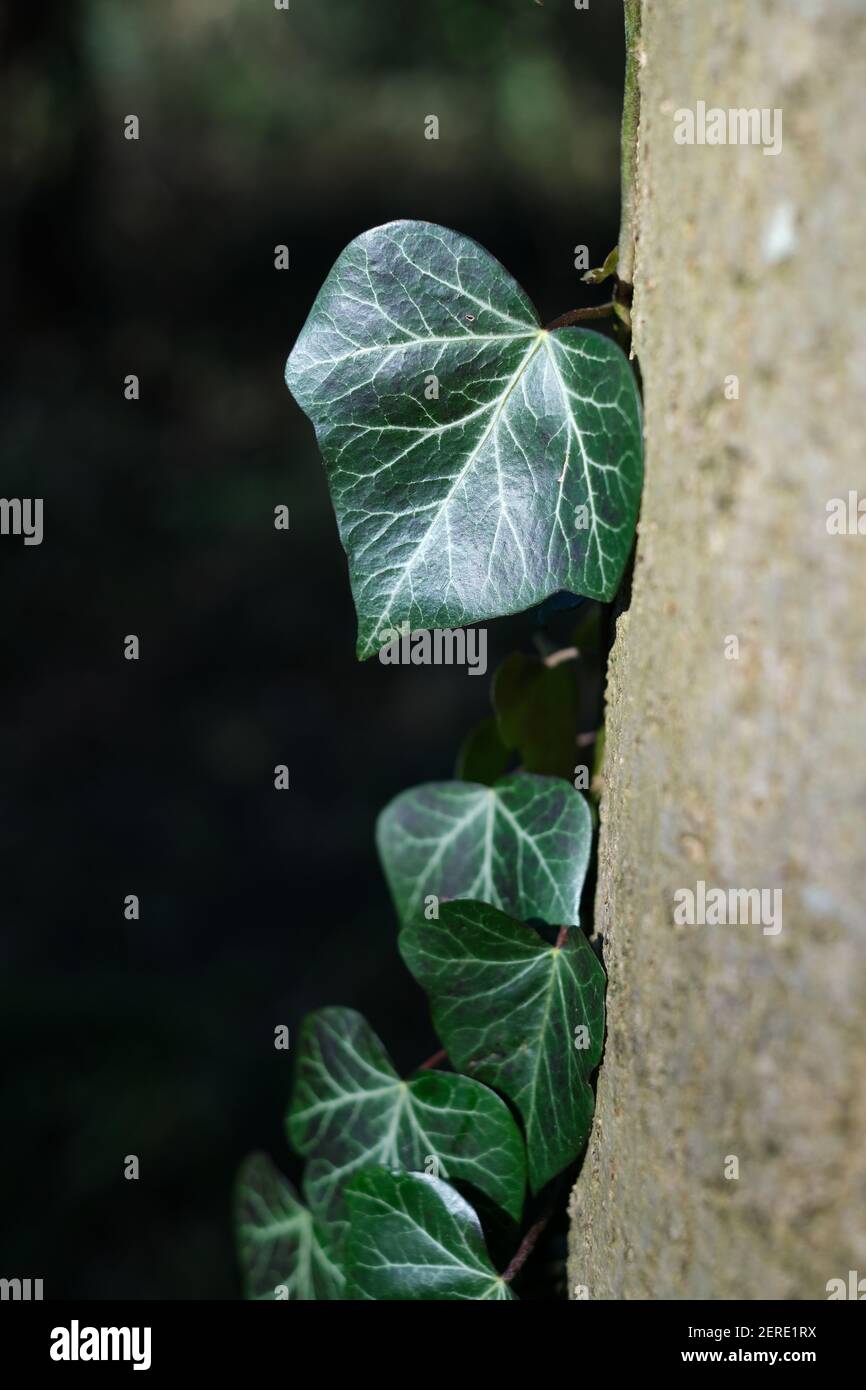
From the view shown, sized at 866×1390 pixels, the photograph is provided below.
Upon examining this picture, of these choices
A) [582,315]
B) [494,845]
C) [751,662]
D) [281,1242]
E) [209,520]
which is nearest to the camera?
[751,662]

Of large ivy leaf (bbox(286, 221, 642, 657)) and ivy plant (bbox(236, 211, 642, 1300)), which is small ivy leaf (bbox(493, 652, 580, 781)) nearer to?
ivy plant (bbox(236, 211, 642, 1300))

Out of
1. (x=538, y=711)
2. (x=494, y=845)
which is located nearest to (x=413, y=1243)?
(x=494, y=845)

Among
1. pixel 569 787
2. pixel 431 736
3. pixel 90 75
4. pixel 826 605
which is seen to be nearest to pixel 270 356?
pixel 90 75

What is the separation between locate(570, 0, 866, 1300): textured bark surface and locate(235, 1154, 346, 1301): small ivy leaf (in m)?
0.35

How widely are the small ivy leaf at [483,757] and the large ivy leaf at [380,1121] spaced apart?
0.63 feet

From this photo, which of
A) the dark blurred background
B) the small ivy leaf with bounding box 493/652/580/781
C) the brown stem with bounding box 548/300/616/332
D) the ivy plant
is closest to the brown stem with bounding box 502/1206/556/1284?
the ivy plant

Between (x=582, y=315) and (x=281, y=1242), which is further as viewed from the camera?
(x=281, y=1242)

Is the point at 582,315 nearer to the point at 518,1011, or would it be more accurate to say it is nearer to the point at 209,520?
the point at 518,1011

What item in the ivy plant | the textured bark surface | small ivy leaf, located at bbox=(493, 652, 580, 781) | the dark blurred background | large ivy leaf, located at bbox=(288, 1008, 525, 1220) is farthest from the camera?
the dark blurred background

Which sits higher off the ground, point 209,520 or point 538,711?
point 209,520

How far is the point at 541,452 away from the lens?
1.78 ft

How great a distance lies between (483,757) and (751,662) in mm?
429

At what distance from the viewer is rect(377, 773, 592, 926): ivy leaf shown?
653 mm

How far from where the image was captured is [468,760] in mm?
823
